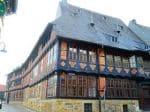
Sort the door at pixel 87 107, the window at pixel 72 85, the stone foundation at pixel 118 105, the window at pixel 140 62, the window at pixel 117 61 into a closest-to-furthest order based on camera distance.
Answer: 1. the window at pixel 72 85
2. the door at pixel 87 107
3. the stone foundation at pixel 118 105
4. the window at pixel 117 61
5. the window at pixel 140 62

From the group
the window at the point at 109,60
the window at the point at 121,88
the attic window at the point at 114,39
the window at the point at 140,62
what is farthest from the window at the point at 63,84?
the window at the point at 140,62

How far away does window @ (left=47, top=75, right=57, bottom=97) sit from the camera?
65.3ft

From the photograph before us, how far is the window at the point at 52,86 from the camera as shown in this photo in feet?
65.3

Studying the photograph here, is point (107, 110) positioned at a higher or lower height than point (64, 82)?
lower

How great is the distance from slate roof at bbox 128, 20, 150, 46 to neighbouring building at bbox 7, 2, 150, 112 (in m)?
1.72

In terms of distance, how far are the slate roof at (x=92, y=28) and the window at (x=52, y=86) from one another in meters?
4.16

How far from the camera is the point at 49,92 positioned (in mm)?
21719

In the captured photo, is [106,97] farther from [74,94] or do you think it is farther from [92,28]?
[92,28]

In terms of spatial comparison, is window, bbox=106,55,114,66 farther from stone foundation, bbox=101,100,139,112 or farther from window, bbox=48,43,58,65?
window, bbox=48,43,58,65

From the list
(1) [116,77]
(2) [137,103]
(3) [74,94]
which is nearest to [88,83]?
(3) [74,94]

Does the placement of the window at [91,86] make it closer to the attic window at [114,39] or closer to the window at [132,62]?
the window at [132,62]

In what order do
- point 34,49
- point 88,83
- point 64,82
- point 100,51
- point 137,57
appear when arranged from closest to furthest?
point 64,82
point 88,83
point 100,51
point 137,57
point 34,49

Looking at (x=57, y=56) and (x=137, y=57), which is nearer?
(x=57, y=56)

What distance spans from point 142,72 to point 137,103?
3.43 meters
